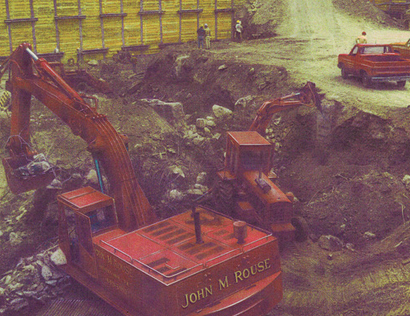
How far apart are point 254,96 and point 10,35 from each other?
15.0 meters

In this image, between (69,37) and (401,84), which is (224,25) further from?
(401,84)

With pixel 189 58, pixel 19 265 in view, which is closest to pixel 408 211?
pixel 19 265

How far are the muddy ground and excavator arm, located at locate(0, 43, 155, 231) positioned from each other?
12.2 ft

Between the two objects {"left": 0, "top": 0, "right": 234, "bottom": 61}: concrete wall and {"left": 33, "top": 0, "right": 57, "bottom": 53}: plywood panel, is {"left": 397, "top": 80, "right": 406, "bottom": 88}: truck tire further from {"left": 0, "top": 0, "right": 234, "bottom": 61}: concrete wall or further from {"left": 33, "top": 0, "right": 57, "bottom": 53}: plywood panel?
{"left": 33, "top": 0, "right": 57, "bottom": 53}: plywood panel

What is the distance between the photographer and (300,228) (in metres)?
14.1

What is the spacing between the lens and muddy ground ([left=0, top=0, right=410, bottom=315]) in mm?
12461

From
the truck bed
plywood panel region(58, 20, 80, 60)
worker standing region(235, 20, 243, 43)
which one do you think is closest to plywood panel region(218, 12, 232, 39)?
worker standing region(235, 20, 243, 43)

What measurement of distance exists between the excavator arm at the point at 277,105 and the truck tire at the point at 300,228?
2.93 m

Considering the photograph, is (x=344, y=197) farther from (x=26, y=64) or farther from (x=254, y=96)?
(x=26, y=64)

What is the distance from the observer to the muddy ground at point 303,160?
40.9 ft

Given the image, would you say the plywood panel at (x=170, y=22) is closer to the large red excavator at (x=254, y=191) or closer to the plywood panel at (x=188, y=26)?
the plywood panel at (x=188, y=26)

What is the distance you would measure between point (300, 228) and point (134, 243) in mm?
5601

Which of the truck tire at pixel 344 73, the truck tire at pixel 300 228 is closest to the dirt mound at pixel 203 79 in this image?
the truck tire at pixel 344 73

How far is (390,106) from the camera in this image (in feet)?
57.0
